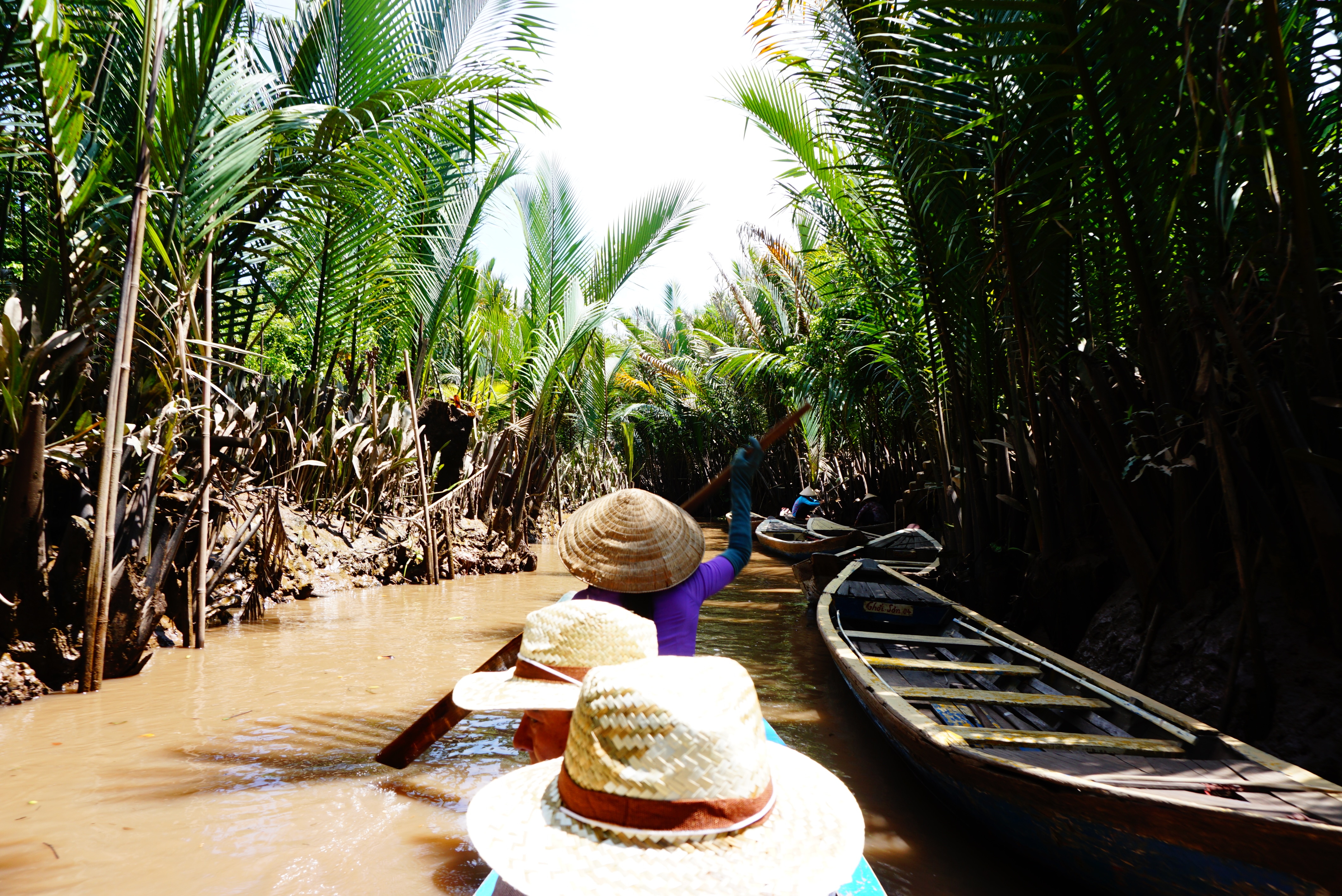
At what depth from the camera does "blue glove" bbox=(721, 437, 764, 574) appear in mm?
2541

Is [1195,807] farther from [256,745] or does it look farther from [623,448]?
[623,448]

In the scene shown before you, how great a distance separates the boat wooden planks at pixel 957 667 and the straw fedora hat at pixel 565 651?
7.92ft

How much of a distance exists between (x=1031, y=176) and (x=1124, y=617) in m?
2.31

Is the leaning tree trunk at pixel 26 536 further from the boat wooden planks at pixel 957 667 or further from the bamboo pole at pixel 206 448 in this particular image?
the boat wooden planks at pixel 957 667

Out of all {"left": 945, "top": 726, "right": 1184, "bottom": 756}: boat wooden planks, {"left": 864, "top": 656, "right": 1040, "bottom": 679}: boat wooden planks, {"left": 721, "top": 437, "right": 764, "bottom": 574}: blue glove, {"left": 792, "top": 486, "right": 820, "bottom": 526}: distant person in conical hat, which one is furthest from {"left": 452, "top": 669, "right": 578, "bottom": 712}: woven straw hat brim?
{"left": 792, "top": 486, "right": 820, "bottom": 526}: distant person in conical hat

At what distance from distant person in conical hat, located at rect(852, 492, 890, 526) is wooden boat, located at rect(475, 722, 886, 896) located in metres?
10.2

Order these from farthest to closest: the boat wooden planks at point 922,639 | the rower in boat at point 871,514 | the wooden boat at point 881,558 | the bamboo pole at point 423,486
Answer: the rower in boat at point 871,514
the bamboo pole at point 423,486
the wooden boat at point 881,558
the boat wooden planks at point 922,639

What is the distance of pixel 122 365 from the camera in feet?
10.8

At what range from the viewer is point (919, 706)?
341 centimetres

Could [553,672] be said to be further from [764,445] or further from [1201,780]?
[1201,780]

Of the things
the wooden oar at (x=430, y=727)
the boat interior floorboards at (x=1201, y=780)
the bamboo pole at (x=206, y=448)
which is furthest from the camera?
the bamboo pole at (x=206, y=448)

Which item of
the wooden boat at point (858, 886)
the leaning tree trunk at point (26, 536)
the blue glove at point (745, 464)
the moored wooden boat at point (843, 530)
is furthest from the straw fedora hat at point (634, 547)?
the moored wooden boat at point (843, 530)

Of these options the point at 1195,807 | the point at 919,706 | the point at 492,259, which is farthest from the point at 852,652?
the point at 492,259

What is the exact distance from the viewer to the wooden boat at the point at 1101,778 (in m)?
1.72
